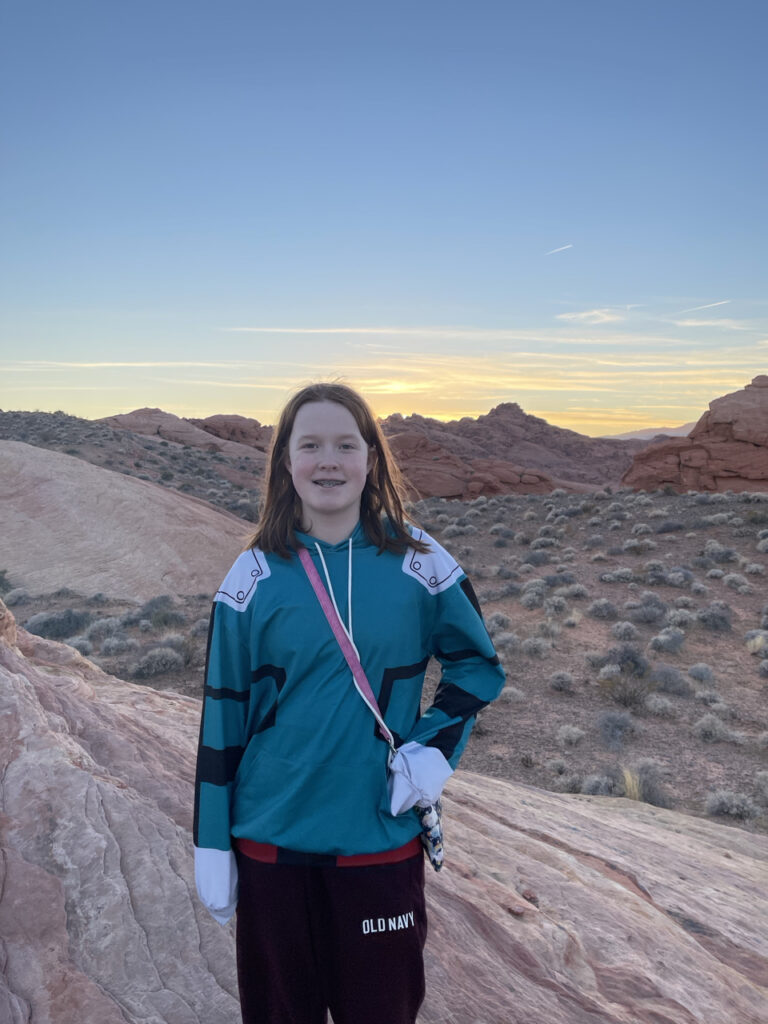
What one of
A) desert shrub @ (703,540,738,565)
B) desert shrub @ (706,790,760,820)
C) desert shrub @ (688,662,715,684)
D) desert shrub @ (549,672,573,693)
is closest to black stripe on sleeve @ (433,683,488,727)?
desert shrub @ (706,790,760,820)

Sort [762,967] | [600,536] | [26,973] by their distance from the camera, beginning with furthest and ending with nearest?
[600,536]
[762,967]
[26,973]

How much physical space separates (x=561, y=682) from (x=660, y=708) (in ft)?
4.41

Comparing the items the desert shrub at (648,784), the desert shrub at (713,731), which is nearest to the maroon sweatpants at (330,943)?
the desert shrub at (648,784)

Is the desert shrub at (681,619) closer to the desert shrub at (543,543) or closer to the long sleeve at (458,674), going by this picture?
the desert shrub at (543,543)

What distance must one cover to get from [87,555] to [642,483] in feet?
94.4

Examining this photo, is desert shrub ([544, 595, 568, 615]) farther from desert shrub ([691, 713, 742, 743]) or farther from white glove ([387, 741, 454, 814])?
white glove ([387, 741, 454, 814])

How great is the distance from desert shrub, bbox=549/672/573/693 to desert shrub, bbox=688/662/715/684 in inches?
69.9

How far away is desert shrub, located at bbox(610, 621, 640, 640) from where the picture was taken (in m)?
11.4

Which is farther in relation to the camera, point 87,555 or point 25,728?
point 87,555

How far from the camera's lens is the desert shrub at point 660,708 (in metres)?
8.59

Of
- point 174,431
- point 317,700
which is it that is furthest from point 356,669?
point 174,431

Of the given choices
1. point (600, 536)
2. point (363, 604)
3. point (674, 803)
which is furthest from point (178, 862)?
point (600, 536)

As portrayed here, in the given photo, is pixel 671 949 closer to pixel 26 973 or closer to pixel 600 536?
pixel 26 973

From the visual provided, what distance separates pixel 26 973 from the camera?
210cm
